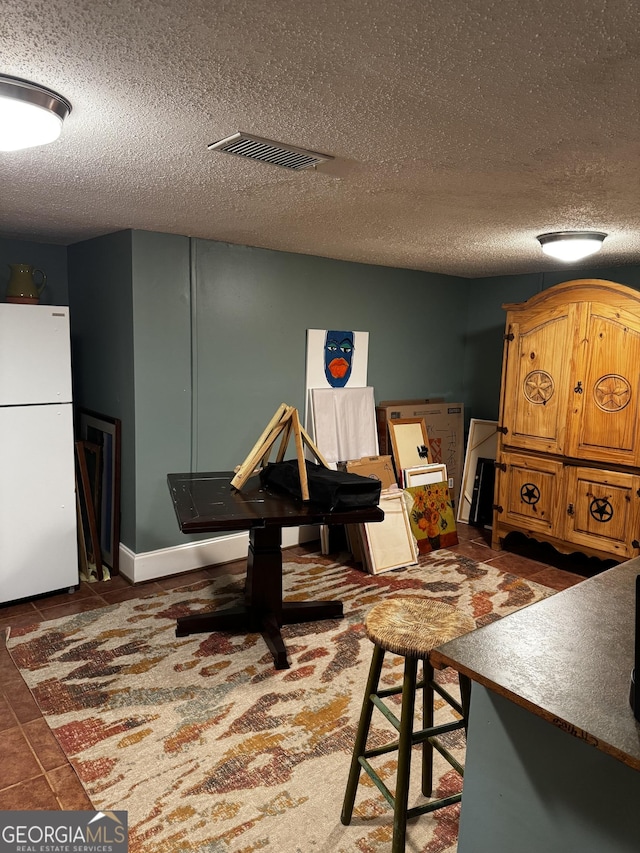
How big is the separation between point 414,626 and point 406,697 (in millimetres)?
225

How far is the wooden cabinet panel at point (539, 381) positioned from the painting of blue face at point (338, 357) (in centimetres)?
126

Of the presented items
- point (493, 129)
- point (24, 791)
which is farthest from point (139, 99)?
point (24, 791)

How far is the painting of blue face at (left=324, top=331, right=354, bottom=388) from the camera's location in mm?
4812

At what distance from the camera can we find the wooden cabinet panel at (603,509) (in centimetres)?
401

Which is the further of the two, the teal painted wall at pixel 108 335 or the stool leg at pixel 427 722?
the teal painted wall at pixel 108 335

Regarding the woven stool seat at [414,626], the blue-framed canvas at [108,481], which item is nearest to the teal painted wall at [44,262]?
the blue-framed canvas at [108,481]

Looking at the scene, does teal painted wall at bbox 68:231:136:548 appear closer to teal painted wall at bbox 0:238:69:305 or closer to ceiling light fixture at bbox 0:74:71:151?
teal painted wall at bbox 0:238:69:305

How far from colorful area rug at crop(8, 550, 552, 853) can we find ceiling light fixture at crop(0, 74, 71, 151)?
2239mm

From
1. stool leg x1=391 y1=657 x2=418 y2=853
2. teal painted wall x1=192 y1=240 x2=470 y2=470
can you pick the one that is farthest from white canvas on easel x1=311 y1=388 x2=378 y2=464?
stool leg x1=391 y1=657 x2=418 y2=853

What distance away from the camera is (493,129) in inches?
69.9

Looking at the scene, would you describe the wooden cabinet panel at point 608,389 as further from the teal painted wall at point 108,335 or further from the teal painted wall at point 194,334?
the teal painted wall at point 108,335

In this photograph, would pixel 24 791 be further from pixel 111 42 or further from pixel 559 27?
pixel 559 27

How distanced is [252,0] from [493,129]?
2.98ft

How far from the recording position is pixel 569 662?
146cm
